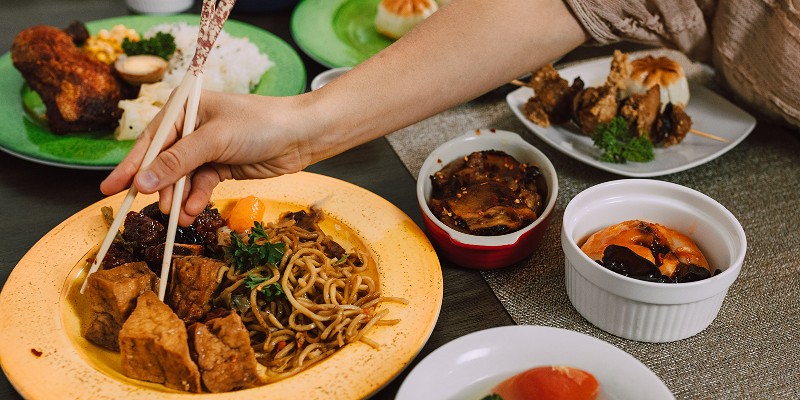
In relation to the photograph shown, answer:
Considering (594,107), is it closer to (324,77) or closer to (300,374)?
(324,77)

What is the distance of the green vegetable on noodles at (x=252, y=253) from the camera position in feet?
5.73

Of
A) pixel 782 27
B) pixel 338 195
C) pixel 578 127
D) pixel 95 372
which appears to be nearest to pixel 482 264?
pixel 338 195

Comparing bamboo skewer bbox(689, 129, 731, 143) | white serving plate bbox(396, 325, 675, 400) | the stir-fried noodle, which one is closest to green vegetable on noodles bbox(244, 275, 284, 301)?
the stir-fried noodle

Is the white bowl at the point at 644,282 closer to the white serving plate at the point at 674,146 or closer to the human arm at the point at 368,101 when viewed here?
the white serving plate at the point at 674,146

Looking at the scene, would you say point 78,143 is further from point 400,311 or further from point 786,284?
point 786,284

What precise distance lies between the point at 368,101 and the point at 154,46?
1177mm

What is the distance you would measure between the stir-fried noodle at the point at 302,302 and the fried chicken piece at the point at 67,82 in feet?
2.96

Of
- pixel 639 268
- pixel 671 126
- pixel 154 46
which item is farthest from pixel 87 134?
pixel 671 126

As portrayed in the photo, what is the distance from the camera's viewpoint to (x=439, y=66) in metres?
1.98

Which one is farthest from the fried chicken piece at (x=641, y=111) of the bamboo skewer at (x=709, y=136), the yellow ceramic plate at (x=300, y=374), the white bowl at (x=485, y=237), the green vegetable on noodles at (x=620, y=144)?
the yellow ceramic plate at (x=300, y=374)

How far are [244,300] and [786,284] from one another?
4.64 feet

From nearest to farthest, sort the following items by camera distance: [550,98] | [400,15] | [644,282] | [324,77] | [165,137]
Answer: [644,282], [165,137], [550,98], [324,77], [400,15]

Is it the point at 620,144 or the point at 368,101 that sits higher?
the point at 368,101

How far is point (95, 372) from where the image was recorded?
1482 millimetres
